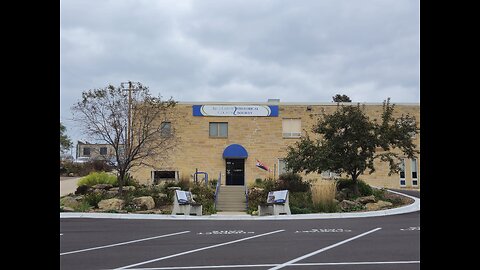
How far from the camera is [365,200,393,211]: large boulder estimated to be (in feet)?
66.7

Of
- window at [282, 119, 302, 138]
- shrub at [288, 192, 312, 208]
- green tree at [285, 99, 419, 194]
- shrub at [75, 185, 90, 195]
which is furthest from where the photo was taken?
window at [282, 119, 302, 138]

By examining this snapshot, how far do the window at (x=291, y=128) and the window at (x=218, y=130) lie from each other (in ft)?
14.4

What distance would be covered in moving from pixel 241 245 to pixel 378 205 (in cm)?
1171

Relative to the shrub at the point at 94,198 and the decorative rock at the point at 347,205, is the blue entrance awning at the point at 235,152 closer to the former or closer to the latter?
the shrub at the point at 94,198

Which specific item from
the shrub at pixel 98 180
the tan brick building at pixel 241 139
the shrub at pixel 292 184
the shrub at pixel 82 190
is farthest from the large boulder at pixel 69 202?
the tan brick building at pixel 241 139

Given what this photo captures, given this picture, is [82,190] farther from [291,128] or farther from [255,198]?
[291,128]

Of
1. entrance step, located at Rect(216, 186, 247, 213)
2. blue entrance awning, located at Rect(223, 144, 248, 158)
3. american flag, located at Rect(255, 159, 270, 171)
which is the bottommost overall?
entrance step, located at Rect(216, 186, 247, 213)

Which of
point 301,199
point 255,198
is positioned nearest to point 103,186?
point 255,198

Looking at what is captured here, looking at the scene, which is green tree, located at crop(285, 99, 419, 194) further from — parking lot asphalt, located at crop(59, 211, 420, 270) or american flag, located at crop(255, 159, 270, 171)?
american flag, located at crop(255, 159, 270, 171)

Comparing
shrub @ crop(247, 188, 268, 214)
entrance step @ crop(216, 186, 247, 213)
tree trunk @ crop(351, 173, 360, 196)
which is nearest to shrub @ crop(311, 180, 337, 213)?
tree trunk @ crop(351, 173, 360, 196)

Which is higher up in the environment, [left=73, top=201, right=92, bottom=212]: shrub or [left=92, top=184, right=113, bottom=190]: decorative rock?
[left=92, top=184, right=113, bottom=190]: decorative rock
